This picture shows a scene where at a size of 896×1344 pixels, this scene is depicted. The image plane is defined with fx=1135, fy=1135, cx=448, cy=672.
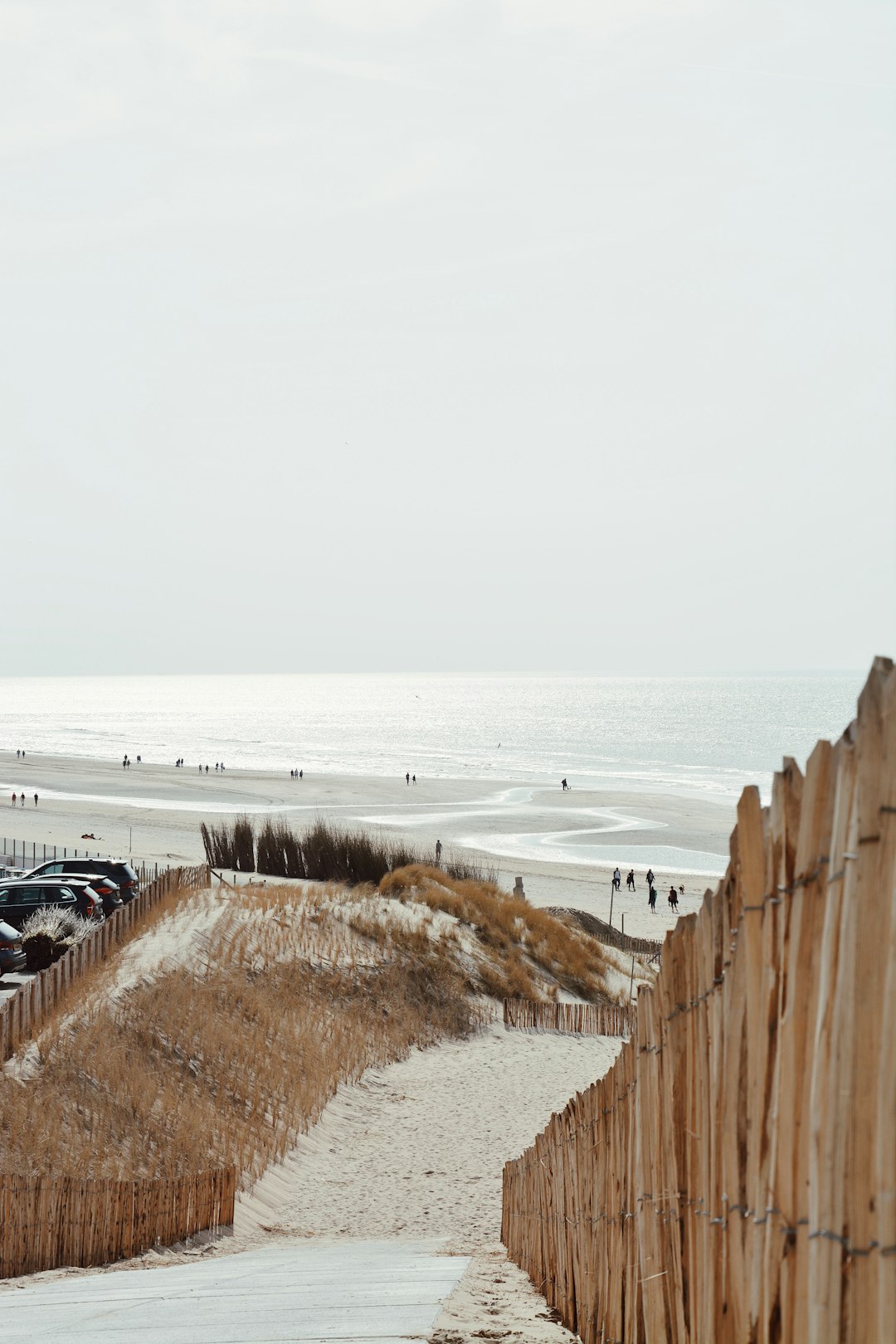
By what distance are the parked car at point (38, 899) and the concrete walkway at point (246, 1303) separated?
16.5 m

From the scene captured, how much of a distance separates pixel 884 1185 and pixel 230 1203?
33.3ft

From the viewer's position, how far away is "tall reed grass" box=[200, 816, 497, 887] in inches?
1239

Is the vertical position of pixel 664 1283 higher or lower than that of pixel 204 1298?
higher

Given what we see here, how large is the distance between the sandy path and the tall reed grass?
33.7 ft

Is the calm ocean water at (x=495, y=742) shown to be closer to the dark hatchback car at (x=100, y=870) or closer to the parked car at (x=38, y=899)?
the dark hatchback car at (x=100, y=870)

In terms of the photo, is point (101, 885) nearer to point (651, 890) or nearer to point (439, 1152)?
point (439, 1152)

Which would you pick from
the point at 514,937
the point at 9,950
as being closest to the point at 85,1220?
the point at 9,950

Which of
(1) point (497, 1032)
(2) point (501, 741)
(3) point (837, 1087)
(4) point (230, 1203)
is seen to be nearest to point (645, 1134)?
(3) point (837, 1087)

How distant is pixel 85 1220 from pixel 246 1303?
3631mm

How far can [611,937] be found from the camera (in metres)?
32.2

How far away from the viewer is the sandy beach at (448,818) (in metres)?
47.9

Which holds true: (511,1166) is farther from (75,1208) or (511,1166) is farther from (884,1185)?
(884,1185)

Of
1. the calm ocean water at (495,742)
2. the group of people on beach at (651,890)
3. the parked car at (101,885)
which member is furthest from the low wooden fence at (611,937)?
the calm ocean water at (495,742)

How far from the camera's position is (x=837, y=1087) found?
186cm
